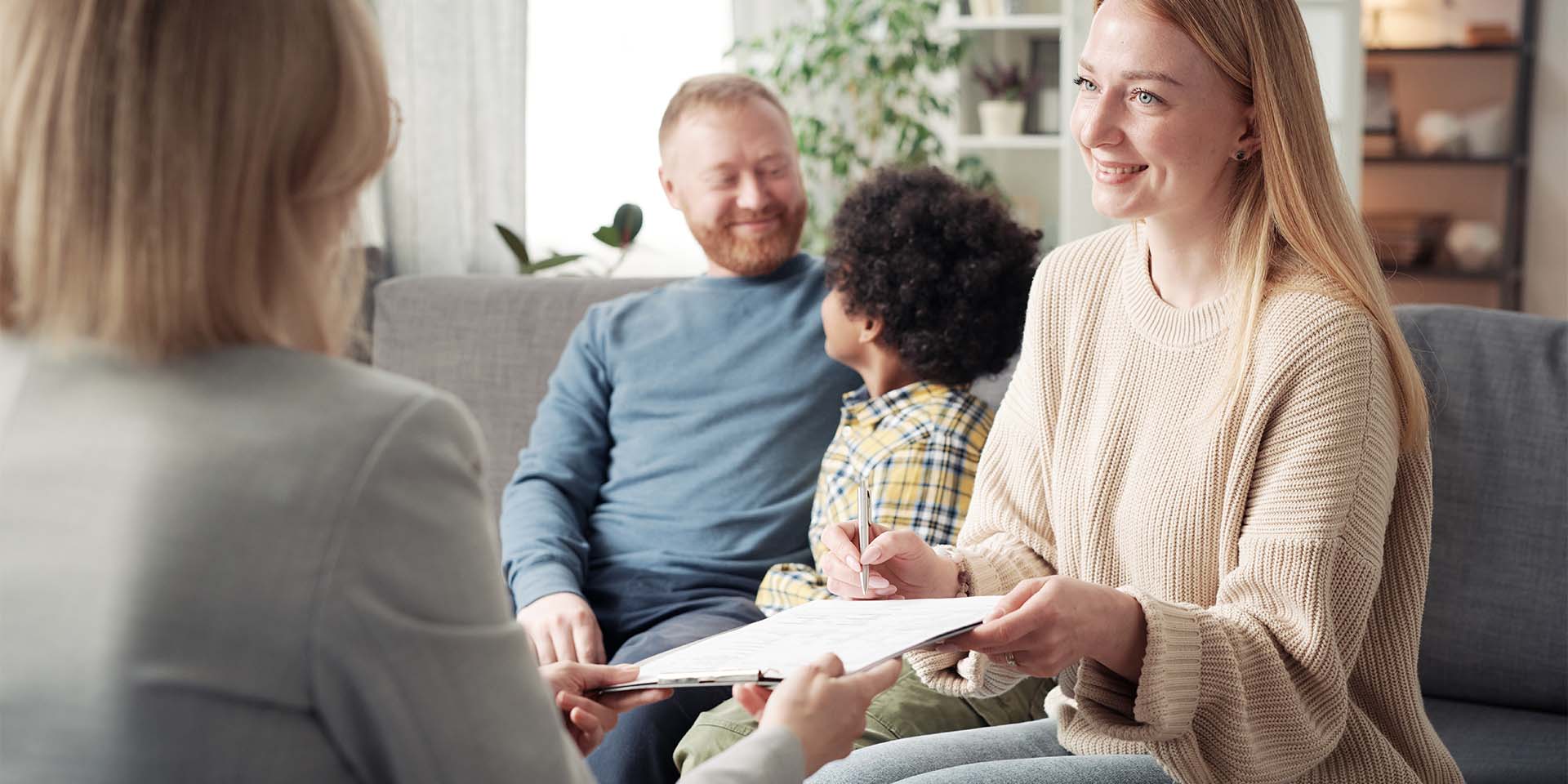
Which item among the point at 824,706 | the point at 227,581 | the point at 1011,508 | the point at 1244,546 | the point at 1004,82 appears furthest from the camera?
the point at 1004,82

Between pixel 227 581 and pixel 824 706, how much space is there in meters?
0.43

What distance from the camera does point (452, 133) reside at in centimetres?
369

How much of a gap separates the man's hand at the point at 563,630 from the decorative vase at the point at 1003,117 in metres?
3.14

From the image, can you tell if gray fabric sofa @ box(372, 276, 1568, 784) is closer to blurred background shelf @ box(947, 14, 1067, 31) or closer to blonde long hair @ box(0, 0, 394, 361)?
blonde long hair @ box(0, 0, 394, 361)

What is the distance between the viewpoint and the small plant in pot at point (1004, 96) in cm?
451

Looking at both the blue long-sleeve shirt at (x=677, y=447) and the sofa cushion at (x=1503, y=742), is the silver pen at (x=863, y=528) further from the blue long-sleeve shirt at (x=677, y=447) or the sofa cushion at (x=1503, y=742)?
the sofa cushion at (x=1503, y=742)

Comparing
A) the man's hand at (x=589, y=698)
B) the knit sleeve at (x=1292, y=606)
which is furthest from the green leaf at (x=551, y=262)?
the knit sleeve at (x=1292, y=606)

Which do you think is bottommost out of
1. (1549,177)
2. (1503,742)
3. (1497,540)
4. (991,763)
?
(1503,742)

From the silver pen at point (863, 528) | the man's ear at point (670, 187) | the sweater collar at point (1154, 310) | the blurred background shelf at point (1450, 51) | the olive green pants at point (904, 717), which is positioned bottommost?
the olive green pants at point (904, 717)

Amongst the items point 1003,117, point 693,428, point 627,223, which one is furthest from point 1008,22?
point 693,428

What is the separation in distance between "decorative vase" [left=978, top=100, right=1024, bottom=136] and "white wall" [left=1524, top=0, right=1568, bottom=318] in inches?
88.7

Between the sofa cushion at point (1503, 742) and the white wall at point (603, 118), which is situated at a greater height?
the white wall at point (603, 118)

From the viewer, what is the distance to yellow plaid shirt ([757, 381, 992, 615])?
5.35 feet

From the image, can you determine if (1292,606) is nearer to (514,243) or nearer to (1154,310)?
(1154,310)
